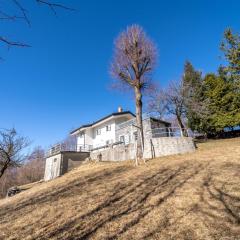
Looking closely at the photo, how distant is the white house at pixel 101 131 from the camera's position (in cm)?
3225

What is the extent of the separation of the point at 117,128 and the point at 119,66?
43.4 feet

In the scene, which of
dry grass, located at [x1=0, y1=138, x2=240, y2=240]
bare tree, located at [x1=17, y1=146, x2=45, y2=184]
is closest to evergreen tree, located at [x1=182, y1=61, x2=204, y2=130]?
dry grass, located at [x1=0, y1=138, x2=240, y2=240]

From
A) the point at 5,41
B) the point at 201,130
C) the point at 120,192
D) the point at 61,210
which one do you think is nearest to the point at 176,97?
the point at 201,130

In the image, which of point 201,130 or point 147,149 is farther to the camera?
point 201,130

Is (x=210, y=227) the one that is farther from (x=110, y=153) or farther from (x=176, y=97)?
(x=176, y=97)

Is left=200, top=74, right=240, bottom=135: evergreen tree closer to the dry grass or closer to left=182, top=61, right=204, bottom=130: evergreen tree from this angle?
left=182, top=61, right=204, bottom=130: evergreen tree

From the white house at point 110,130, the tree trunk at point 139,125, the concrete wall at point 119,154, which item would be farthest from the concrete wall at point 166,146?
the white house at point 110,130

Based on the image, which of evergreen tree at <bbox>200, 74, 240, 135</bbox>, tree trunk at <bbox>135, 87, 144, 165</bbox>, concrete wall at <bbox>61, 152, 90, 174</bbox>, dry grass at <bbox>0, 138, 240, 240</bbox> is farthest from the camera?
evergreen tree at <bbox>200, 74, 240, 135</bbox>

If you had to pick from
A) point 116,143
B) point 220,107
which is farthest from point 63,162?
point 220,107

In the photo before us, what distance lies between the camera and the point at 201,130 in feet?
109

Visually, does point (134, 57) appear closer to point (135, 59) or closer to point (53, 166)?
point (135, 59)

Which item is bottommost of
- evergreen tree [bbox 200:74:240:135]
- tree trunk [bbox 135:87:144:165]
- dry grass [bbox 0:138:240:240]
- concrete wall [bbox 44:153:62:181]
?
dry grass [bbox 0:138:240:240]

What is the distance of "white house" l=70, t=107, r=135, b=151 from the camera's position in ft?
106

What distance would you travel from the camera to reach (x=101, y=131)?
34.8 metres
